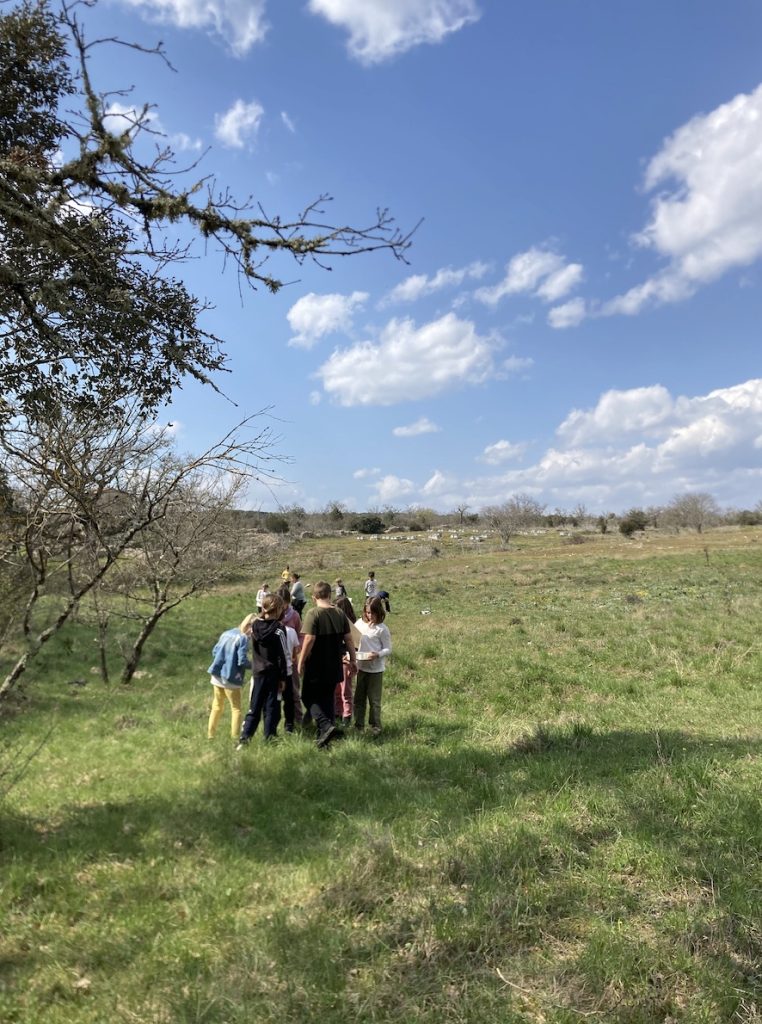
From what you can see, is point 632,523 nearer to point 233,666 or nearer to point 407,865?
point 233,666

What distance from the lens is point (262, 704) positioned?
296 inches

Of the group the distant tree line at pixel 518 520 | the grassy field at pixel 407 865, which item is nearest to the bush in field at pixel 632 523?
the distant tree line at pixel 518 520

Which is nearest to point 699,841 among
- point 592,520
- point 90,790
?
point 90,790

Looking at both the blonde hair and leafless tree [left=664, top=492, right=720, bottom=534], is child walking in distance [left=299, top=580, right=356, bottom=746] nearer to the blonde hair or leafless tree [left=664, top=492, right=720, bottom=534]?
the blonde hair

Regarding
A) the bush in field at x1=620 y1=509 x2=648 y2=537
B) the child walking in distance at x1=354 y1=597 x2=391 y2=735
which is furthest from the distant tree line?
the child walking in distance at x1=354 y1=597 x2=391 y2=735

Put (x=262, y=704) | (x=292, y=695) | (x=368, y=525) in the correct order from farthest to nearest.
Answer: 1. (x=368, y=525)
2. (x=292, y=695)
3. (x=262, y=704)

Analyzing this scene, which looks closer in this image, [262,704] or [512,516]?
[262,704]

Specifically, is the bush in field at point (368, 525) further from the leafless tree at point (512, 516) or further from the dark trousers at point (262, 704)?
the dark trousers at point (262, 704)

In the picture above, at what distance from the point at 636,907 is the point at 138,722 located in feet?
26.8

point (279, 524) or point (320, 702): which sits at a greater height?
point (279, 524)

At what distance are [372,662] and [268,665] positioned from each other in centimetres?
135

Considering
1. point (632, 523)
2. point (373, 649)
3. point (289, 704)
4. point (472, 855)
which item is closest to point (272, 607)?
point (373, 649)

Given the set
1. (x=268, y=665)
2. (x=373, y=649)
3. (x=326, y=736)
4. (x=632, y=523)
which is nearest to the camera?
(x=326, y=736)

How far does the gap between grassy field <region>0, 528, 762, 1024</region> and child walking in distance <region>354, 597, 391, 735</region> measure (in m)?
0.43
